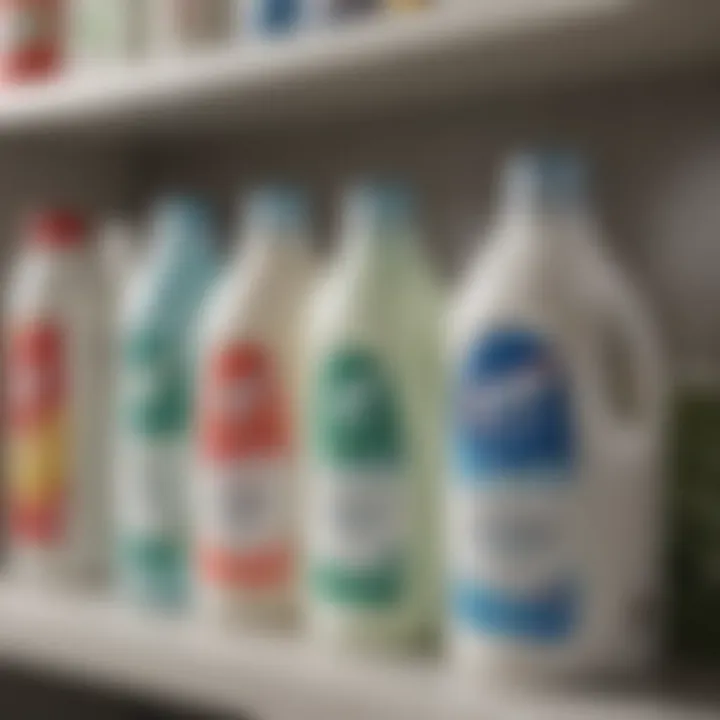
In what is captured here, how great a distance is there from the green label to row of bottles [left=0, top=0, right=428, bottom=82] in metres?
0.21

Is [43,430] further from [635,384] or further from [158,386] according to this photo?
[635,384]

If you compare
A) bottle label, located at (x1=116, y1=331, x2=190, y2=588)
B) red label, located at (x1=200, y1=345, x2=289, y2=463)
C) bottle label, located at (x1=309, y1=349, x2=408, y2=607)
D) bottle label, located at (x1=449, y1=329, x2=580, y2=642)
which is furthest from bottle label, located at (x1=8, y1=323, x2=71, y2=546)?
bottle label, located at (x1=449, y1=329, x2=580, y2=642)

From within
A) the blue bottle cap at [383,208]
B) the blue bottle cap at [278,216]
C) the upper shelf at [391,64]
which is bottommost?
the blue bottle cap at [383,208]

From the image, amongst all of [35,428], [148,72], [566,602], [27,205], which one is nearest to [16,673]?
[35,428]

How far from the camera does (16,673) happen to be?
139 centimetres

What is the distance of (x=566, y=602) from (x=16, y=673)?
2.36ft

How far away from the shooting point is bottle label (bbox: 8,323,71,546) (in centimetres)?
116

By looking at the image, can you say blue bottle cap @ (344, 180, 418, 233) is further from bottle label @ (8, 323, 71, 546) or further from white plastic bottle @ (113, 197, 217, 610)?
bottle label @ (8, 323, 71, 546)

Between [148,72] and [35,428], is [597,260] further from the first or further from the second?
[35,428]

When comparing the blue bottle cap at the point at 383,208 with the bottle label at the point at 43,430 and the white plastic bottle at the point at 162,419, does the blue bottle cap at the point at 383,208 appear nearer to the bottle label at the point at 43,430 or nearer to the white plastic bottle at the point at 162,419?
the white plastic bottle at the point at 162,419

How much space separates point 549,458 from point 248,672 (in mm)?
241

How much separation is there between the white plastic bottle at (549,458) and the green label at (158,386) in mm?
266

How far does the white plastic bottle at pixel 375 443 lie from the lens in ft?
3.05

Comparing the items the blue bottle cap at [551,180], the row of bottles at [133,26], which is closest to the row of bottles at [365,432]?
the blue bottle cap at [551,180]
